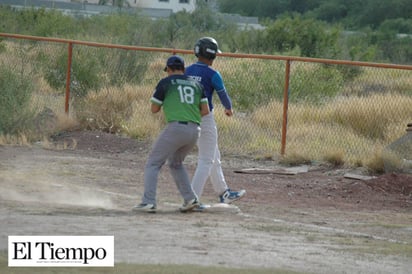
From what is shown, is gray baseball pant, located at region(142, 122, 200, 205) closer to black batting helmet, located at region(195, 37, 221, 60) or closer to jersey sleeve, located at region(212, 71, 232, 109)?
jersey sleeve, located at region(212, 71, 232, 109)

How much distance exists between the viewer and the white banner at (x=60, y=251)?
8.88 metres

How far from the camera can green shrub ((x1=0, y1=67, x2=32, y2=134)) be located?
775 inches

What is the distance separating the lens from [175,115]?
39.0ft

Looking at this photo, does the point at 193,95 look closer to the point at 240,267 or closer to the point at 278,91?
the point at 240,267

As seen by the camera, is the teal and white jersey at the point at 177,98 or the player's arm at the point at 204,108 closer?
the teal and white jersey at the point at 177,98

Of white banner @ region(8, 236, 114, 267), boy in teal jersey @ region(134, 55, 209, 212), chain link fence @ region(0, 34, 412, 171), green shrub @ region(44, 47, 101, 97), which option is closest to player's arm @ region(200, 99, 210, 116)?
boy in teal jersey @ region(134, 55, 209, 212)

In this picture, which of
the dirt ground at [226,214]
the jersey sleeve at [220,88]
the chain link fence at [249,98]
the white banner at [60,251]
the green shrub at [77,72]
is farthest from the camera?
the green shrub at [77,72]

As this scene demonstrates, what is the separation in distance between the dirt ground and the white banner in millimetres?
175

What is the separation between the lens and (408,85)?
1892 centimetres

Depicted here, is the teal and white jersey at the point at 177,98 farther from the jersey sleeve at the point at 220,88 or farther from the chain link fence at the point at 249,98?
the chain link fence at the point at 249,98

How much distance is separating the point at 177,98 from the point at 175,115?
0.19 m

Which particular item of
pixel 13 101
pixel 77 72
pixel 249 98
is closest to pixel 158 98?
pixel 13 101

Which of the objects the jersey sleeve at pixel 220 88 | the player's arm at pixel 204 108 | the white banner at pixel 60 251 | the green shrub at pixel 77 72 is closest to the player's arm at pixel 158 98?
the player's arm at pixel 204 108

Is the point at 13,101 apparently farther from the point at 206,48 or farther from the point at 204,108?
the point at 204,108
